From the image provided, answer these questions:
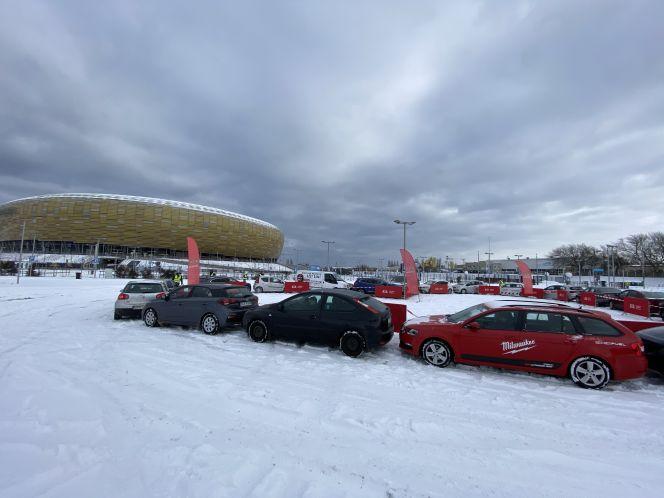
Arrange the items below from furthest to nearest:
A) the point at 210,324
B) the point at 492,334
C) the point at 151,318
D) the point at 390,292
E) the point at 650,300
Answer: the point at 390,292
the point at 650,300
the point at 151,318
the point at 210,324
the point at 492,334

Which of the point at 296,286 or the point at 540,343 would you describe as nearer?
the point at 540,343

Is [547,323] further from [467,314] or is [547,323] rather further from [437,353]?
[437,353]

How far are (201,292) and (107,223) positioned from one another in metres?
86.5

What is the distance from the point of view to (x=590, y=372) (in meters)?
5.79

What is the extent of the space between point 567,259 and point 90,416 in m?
114

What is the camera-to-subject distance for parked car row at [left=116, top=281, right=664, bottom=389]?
5785mm

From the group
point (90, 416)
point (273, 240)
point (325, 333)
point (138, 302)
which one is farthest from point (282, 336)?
point (273, 240)

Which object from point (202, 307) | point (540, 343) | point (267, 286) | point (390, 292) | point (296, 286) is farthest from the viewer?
point (267, 286)

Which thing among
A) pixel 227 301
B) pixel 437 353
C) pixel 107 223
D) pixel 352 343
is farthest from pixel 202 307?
pixel 107 223

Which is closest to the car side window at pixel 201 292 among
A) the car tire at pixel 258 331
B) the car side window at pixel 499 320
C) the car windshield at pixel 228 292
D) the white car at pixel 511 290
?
the car windshield at pixel 228 292

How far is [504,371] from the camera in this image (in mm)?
6570

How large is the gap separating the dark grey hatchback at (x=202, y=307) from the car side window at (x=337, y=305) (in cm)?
326

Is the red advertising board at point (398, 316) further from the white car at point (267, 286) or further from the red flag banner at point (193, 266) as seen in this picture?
the white car at point (267, 286)

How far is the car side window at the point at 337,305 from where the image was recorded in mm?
7477
